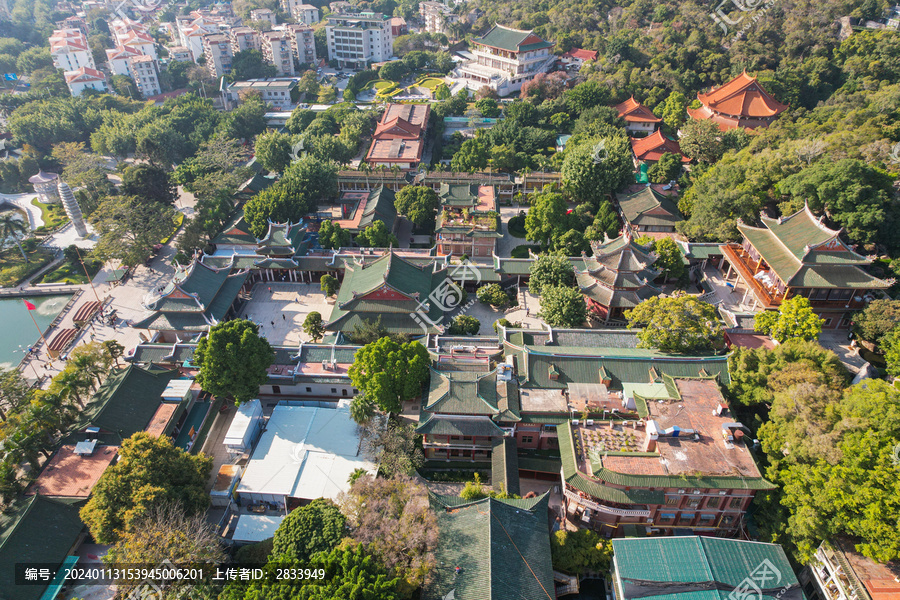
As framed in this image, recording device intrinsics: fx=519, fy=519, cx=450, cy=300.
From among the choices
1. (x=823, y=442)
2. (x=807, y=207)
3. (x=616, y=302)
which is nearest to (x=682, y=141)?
(x=807, y=207)

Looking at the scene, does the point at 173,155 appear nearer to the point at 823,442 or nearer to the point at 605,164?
the point at 605,164

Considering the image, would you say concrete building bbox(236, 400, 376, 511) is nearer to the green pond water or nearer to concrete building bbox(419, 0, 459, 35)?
the green pond water

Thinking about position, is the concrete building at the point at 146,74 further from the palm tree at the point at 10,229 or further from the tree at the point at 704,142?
the tree at the point at 704,142

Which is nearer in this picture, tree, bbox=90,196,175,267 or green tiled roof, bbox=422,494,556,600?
green tiled roof, bbox=422,494,556,600

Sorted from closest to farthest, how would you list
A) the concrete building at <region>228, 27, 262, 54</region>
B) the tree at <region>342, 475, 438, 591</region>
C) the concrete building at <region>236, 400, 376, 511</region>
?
the tree at <region>342, 475, 438, 591</region>, the concrete building at <region>236, 400, 376, 511</region>, the concrete building at <region>228, 27, 262, 54</region>

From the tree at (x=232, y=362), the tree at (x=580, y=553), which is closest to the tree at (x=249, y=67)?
the tree at (x=232, y=362)

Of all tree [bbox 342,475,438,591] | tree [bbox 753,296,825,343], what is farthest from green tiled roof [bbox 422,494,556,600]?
tree [bbox 753,296,825,343]

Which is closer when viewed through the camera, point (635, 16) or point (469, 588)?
point (469, 588)
